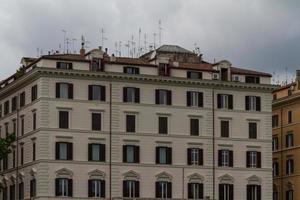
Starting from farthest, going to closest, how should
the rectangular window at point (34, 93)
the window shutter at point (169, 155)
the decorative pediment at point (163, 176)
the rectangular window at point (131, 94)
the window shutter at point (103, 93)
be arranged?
the window shutter at point (169, 155) → the decorative pediment at point (163, 176) → the rectangular window at point (131, 94) → the window shutter at point (103, 93) → the rectangular window at point (34, 93)

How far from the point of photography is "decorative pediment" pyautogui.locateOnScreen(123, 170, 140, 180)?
96.4 metres

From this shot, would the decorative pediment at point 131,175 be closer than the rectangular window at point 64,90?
No

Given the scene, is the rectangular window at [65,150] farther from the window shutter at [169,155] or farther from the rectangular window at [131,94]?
the window shutter at [169,155]

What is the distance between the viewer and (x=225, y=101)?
10206 centimetres

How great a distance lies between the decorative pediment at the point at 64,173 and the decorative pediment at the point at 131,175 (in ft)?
19.0

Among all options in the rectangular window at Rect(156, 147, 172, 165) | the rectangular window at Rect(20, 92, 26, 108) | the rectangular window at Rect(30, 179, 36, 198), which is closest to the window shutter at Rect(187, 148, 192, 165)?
the rectangular window at Rect(156, 147, 172, 165)

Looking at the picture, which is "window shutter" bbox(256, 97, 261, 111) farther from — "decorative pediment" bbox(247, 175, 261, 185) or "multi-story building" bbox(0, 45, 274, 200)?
"decorative pediment" bbox(247, 175, 261, 185)

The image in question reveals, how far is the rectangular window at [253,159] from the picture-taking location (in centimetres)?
10181

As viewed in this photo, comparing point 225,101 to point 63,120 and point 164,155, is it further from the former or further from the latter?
point 63,120

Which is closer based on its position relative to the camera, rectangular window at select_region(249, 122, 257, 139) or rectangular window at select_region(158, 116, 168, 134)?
rectangular window at select_region(158, 116, 168, 134)

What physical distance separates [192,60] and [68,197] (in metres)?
26.7

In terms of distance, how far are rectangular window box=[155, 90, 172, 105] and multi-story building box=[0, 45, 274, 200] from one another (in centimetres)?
10

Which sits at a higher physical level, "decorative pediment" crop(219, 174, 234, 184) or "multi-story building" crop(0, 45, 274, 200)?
"multi-story building" crop(0, 45, 274, 200)

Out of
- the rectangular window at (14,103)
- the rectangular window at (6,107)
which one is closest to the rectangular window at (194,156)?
the rectangular window at (14,103)
